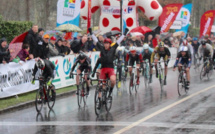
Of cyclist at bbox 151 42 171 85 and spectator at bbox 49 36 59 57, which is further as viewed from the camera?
cyclist at bbox 151 42 171 85

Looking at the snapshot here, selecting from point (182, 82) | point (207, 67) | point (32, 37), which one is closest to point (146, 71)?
point (182, 82)

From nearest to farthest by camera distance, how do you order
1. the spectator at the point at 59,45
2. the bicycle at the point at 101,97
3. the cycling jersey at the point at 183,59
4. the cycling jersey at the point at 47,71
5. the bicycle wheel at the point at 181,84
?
the bicycle at the point at 101,97, the cycling jersey at the point at 47,71, the bicycle wheel at the point at 181,84, the cycling jersey at the point at 183,59, the spectator at the point at 59,45

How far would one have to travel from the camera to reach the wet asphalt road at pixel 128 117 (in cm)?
1031

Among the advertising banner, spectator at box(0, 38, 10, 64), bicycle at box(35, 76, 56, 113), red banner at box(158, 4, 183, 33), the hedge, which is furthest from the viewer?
red banner at box(158, 4, 183, 33)

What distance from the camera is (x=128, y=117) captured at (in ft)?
39.0

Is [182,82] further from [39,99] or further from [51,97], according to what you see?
[39,99]

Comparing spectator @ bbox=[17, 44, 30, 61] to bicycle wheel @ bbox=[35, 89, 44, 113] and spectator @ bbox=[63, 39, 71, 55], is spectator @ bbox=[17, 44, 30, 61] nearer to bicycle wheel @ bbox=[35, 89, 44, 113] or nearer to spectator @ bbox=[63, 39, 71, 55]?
bicycle wheel @ bbox=[35, 89, 44, 113]

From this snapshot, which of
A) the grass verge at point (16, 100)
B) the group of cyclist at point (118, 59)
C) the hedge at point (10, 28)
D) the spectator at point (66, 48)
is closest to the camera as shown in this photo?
the group of cyclist at point (118, 59)

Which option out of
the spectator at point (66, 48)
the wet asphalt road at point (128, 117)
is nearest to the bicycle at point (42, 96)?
the wet asphalt road at point (128, 117)

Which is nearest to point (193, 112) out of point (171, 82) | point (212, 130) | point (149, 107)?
point (149, 107)

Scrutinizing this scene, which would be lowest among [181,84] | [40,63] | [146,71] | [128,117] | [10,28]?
[128,117]

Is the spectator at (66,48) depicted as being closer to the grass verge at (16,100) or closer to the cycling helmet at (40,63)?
the grass verge at (16,100)

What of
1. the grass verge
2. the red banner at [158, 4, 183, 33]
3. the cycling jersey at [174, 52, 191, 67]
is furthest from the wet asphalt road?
the red banner at [158, 4, 183, 33]

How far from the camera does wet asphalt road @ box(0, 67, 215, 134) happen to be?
10.3 m
